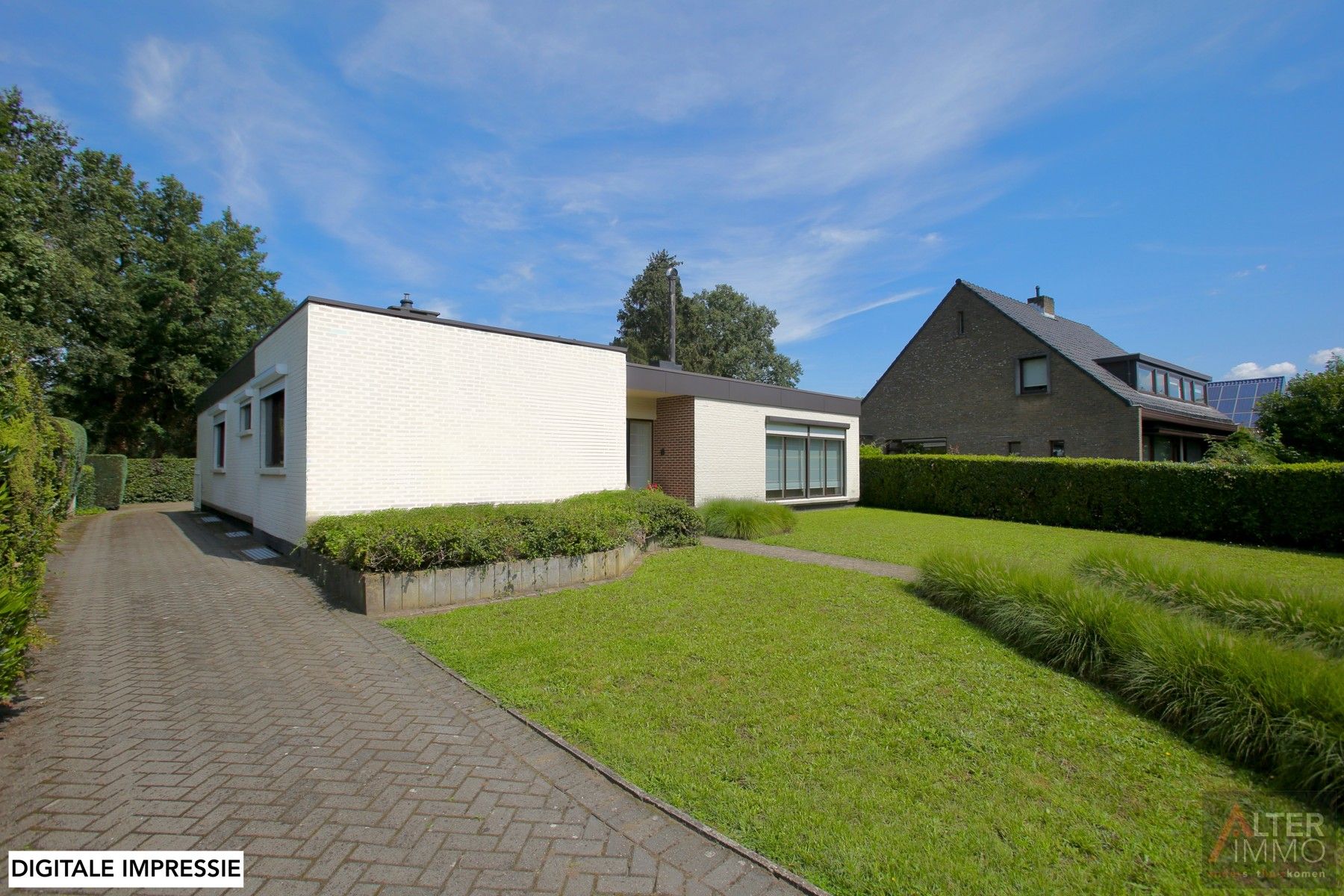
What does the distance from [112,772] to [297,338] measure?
24.1 ft

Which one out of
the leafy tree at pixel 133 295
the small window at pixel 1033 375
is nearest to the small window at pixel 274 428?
the leafy tree at pixel 133 295

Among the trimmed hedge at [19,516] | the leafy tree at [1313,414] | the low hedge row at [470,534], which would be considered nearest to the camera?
the trimmed hedge at [19,516]

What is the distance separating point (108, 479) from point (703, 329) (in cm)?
3350

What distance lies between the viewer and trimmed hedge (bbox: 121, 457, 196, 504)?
72.8 ft

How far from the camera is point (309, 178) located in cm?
1094

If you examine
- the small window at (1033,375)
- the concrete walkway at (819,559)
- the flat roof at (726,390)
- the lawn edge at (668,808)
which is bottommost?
the lawn edge at (668,808)

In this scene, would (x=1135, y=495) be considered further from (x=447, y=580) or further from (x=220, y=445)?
(x=220, y=445)

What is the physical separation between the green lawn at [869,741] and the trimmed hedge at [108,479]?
2221 cm

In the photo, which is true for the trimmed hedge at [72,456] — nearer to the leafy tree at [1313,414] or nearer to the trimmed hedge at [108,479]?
the trimmed hedge at [108,479]

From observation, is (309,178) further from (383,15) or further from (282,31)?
(383,15)

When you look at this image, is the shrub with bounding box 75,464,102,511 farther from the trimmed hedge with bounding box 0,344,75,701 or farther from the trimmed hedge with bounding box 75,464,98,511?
the trimmed hedge with bounding box 0,344,75,701

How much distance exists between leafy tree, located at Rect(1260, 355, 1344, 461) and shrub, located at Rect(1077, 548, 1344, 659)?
57.1ft

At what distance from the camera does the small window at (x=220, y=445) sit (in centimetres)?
1614

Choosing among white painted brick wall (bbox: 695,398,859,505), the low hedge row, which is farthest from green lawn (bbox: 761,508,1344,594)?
the low hedge row
